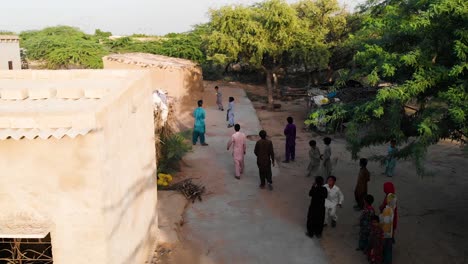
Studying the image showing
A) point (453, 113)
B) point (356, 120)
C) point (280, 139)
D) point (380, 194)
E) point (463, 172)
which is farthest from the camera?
point (280, 139)

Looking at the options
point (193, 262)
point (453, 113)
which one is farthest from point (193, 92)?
point (453, 113)

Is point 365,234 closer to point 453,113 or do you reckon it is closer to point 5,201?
point 453,113

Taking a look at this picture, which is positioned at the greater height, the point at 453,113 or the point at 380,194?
the point at 453,113

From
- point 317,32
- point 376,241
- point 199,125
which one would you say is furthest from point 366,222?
point 317,32

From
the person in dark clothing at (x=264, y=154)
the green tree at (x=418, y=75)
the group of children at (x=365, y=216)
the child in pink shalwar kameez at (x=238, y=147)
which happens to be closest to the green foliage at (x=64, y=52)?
the child in pink shalwar kameez at (x=238, y=147)

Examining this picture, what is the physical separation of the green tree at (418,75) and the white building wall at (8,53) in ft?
58.1

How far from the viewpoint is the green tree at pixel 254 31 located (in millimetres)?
18312

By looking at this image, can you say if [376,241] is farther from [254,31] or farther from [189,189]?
[254,31]

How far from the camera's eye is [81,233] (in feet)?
14.3

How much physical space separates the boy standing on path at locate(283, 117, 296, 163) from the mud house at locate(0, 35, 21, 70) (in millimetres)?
14499

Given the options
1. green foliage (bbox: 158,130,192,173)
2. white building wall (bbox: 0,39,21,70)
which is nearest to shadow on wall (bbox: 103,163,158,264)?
green foliage (bbox: 158,130,192,173)

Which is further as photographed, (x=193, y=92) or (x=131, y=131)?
(x=193, y=92)

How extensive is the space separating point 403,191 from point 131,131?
6.72 meters

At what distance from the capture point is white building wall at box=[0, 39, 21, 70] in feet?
64.4
